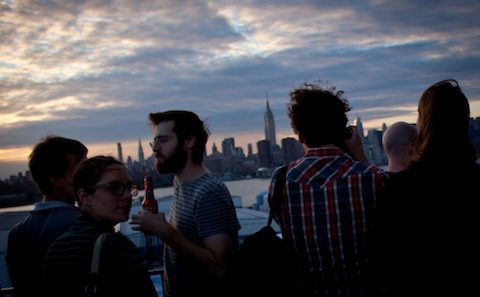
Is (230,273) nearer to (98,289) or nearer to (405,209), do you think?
(98,289)

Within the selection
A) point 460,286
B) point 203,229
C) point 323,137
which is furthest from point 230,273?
point 460,286

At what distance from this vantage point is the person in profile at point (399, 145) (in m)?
3.59

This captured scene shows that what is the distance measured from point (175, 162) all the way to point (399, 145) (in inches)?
74.4

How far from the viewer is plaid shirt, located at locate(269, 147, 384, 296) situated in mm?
2297

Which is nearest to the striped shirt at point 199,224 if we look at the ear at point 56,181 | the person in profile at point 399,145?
the ear at point 56,181

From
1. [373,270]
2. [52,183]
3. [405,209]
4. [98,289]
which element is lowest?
[373,270]

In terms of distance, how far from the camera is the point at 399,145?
3637 millimetres

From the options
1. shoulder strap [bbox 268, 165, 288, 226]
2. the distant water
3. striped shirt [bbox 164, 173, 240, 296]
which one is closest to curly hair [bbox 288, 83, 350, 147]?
shoulder strap [bbox 268, 165, 288, 226]

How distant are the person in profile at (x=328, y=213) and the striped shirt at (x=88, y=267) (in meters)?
0.83

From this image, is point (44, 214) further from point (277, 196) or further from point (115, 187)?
point (277, 196)

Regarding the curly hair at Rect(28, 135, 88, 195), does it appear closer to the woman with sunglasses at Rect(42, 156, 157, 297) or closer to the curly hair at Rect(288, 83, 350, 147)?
the woman with sunglasses at Rect(42, 156, 157, 297)

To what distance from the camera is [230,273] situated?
259 centimetres

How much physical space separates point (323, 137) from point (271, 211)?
51 cm

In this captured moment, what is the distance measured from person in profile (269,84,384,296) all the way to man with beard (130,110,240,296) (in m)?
0.47
